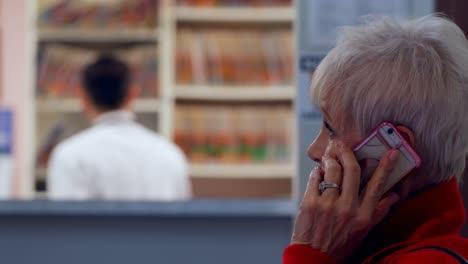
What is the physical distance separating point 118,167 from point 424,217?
2223mm

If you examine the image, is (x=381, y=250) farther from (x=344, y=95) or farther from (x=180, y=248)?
(x=180, y=248)

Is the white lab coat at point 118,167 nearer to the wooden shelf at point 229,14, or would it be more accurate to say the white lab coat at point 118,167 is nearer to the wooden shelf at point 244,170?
the wooden shelf at point 244,170

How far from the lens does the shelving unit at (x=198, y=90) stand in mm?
5016

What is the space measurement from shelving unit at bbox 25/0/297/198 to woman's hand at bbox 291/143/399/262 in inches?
137

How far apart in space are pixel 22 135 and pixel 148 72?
836 millimetres

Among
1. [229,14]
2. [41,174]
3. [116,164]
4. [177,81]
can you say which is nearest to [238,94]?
[177,81]

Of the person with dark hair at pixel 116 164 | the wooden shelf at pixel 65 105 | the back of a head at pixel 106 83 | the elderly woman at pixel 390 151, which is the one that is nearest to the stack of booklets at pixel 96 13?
the wooden shelf at pixel 65 105

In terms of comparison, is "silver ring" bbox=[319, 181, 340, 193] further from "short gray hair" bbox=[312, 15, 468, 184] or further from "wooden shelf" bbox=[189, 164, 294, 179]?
"wooden shelf" bbox=[189, 164, 294, 179]

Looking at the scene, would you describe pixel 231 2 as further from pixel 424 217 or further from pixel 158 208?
pixel 424 217

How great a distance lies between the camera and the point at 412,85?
4.72ft

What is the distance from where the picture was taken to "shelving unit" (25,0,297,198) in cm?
502

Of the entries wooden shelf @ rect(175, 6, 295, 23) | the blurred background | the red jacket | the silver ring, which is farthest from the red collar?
wooden shelf @ rect(175, 6, 295, 23)

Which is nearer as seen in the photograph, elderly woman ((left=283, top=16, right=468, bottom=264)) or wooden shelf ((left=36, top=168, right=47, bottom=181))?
elderly woman ((left=283, top=16, right=468, bottom=264))

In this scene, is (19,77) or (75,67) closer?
(75,67)
